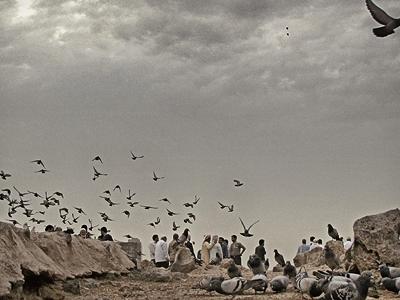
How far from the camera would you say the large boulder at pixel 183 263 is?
76.0 feet

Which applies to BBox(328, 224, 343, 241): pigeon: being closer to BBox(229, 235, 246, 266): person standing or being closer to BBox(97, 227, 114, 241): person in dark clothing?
BBox(229, 235, 246, 266): person standing

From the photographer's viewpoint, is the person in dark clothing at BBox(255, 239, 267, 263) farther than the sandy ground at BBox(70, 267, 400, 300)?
Yes

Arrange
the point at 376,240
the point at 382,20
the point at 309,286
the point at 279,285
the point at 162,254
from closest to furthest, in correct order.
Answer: the point at 382,20 < the point at 309,286 < the point at 279,285 < the point at 376,240 < the point at 162,254

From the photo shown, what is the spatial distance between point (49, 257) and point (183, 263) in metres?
8.63

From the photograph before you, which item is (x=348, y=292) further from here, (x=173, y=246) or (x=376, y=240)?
(x=173, y=246)

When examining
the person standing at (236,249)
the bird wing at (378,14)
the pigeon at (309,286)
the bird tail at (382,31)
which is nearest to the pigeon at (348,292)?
the pigeon at (309,286)

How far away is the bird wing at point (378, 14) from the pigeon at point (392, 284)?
536cm

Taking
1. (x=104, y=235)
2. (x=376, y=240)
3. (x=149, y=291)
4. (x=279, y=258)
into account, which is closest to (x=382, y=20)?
(x=376, y=240)

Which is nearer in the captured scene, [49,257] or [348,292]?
[348,292]

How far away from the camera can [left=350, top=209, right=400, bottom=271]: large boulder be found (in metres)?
14.9

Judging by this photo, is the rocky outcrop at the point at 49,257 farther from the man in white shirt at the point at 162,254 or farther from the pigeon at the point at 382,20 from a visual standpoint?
the pigeon at the point at 382,20

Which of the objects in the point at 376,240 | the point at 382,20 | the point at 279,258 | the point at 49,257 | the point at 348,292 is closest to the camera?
the point at 348,292

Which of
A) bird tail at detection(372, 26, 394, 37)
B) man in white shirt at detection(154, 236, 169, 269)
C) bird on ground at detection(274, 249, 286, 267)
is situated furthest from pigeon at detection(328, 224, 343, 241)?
bird tail at detection(372, 26, 394, 37)

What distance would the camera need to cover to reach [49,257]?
15.3m
